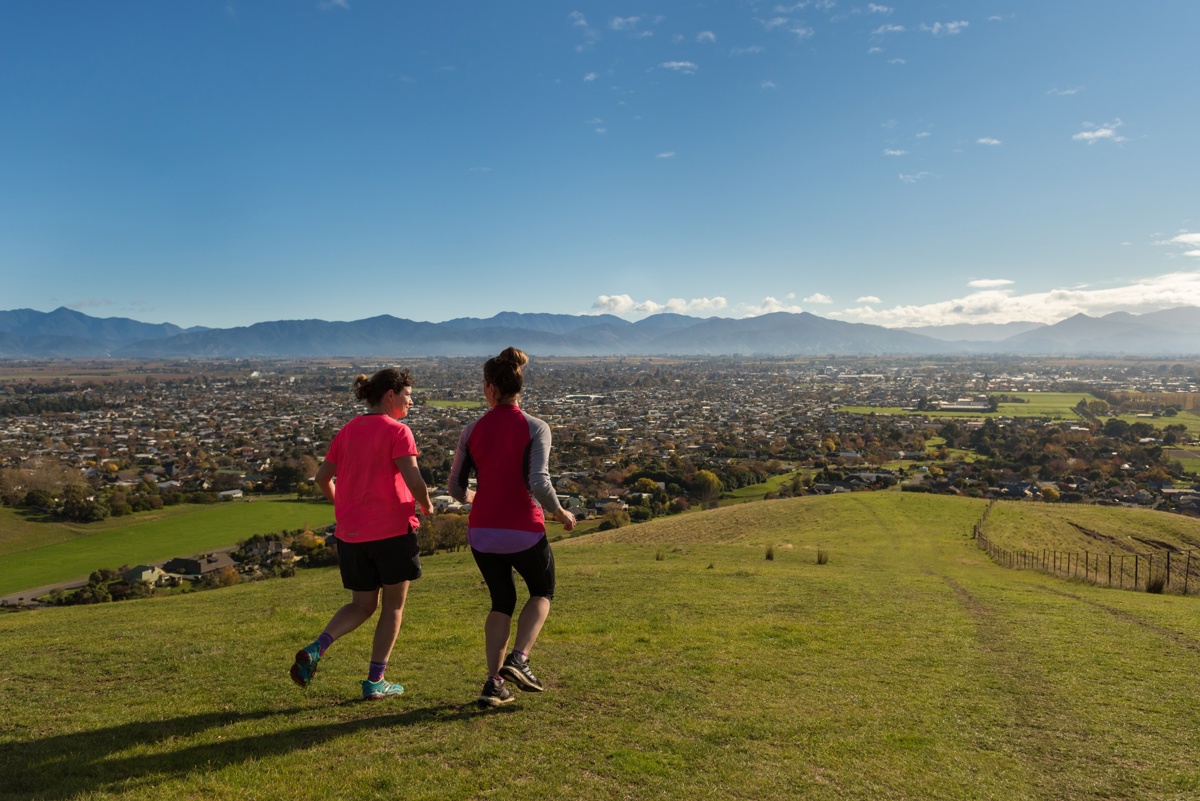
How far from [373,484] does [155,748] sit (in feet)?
6.45

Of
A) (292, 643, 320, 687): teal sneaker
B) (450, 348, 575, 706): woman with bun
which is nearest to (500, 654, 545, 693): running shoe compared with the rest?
(450, 348, 575, 706): woman with bun

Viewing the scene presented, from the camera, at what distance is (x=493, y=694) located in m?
4.56

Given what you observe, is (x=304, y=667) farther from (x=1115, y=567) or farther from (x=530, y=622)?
(x=1115, y=567)

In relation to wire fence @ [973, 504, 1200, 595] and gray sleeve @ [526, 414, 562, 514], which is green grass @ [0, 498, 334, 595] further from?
wire fence @ [973, 504, 1200, 595]

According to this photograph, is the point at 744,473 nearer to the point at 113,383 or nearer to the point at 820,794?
the point at 820,794

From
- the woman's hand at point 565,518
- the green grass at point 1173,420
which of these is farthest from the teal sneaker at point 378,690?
the green grass at point 1173,420

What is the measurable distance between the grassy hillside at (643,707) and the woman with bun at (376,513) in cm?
47

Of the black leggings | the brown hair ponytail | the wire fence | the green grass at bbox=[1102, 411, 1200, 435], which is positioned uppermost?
the brown hair ponytail

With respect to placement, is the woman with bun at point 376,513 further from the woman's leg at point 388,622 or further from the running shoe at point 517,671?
the running shoe at point 517,671

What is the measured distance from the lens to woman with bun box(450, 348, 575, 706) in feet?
14.5

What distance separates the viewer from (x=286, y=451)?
6341 centimetres

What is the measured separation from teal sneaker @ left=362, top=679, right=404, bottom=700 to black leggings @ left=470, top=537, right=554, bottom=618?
41.0 inches

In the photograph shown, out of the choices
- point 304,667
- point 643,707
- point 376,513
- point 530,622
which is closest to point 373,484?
point 376,513

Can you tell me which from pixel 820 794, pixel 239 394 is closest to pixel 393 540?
pixel 820 794
